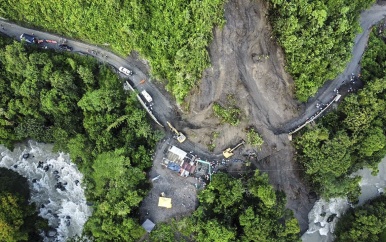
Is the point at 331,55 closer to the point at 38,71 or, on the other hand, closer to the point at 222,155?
the point at 222,155

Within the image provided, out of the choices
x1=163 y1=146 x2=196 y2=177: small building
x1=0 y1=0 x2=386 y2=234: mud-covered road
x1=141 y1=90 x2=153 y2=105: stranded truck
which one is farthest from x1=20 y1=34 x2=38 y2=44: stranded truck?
x1=163 y1=146 x2=196 y2=177: small building

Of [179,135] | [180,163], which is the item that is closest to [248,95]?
[179,135]

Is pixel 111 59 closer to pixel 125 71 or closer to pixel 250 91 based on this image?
pixel 125 71

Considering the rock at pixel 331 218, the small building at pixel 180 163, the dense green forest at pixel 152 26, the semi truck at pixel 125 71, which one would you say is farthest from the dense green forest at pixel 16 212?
the rock at pixel 331 218

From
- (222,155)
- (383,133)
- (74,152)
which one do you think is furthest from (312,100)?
(74,152)

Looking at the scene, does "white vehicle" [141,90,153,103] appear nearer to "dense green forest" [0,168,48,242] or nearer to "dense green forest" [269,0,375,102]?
"dense green forest" [269,0,375,102]

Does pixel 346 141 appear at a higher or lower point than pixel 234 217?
higher
